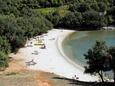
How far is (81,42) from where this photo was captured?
4796 inches

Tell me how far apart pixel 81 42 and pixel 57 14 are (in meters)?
30.1

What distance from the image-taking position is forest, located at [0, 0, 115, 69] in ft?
427

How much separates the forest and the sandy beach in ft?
21.8

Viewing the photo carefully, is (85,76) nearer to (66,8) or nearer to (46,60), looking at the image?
(46,60)

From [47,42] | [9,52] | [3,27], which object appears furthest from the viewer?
[47,42]

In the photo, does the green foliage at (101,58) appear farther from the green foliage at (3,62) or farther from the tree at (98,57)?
the green foliage at (3,62)

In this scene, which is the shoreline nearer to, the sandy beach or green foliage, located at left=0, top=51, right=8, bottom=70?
the sandy beach

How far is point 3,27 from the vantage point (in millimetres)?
104375

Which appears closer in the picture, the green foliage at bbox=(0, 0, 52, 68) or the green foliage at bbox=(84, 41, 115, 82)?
the green foliage at bbox=(84, 41, 115, 82)

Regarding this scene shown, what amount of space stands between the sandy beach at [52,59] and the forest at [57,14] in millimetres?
6645

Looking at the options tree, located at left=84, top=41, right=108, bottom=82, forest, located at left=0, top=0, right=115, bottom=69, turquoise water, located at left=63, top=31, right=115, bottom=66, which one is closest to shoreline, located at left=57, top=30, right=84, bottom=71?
turquoise water, located at left=63, top=31, right=115, bottom=66

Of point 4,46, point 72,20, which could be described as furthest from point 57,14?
point 4,46

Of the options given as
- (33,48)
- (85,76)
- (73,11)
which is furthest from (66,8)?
(85,76)

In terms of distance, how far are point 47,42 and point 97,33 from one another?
26638mm
